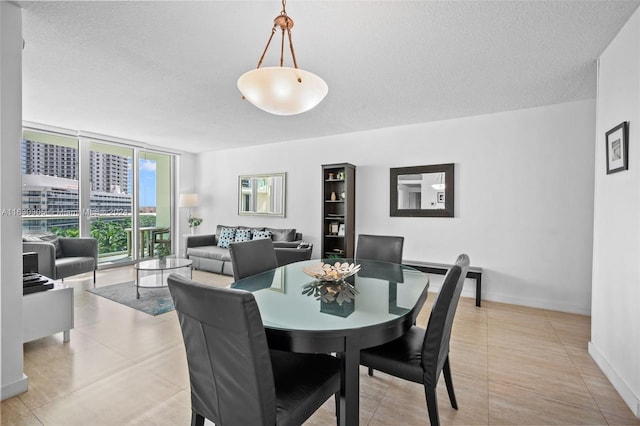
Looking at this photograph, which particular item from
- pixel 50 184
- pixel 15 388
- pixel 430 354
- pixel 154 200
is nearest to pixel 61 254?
pixel 50 184

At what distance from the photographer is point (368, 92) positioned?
128 inches

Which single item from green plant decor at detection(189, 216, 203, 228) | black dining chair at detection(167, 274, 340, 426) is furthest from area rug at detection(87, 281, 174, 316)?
black dining chair at detection(167, 274, 340, 426)

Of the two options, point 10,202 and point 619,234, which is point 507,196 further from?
point 10,202

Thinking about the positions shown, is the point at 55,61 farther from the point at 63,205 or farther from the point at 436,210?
the point at 436,210

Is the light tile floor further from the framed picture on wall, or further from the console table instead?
the framed picture on wall

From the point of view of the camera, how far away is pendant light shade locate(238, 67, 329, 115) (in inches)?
63.7

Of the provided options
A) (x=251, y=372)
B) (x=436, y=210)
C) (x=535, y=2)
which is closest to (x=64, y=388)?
(x=251, y=372)

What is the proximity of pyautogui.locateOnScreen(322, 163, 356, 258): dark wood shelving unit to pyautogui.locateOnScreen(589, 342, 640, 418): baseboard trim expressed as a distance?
9.76 feet

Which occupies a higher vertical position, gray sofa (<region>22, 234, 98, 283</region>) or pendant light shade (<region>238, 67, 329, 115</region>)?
pendant light shade (<region>238, 67, 329, 115</region>)

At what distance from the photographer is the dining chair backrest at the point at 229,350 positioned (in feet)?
3.43

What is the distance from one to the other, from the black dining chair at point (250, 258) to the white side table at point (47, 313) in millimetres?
1571

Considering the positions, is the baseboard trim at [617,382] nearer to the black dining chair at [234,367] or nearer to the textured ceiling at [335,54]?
the black dining chair at [234,367]

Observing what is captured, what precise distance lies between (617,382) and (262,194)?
17.4 feet

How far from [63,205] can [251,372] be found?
5.76 meters
